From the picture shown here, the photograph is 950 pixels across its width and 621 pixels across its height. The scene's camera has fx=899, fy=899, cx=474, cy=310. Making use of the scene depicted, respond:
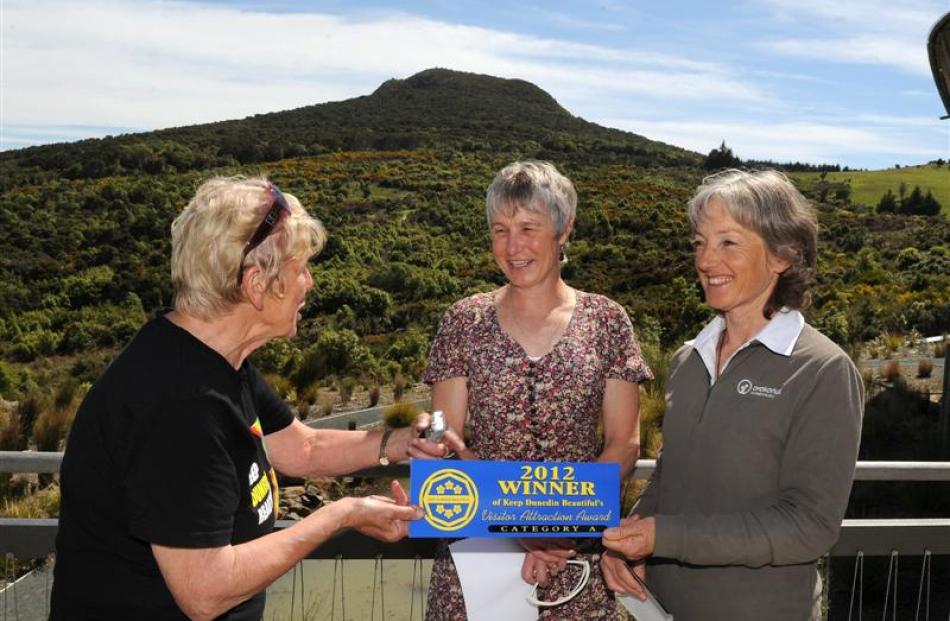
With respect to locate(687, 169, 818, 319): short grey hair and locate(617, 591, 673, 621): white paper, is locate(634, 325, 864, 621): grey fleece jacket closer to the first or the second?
locate(617, 591, 673, 621): white paper

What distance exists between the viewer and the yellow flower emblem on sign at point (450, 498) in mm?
2098

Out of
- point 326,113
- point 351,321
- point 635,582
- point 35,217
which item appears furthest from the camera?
point 326,113

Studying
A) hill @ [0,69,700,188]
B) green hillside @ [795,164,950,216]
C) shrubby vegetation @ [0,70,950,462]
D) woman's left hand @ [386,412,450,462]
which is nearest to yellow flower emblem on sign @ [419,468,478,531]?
woman's left hand @ [386,412,450,462]

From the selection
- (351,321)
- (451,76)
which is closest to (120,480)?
(351,321)

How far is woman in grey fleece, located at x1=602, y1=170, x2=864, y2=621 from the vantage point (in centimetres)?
192

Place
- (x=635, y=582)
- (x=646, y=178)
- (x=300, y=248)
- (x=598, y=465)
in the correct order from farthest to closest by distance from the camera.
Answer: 1. (x=646, y=178)
2. (x=635, y=582)
3. (x=598, y=465)
4. (x=300, y=248)

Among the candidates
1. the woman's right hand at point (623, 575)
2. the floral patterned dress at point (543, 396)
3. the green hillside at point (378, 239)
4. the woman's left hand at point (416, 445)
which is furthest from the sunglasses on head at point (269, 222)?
the green hillside at point (378, 239)

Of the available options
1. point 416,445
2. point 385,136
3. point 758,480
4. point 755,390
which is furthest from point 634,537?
point 385,136

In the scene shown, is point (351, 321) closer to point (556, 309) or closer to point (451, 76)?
point (556, 309)

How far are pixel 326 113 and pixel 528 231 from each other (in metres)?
82.2

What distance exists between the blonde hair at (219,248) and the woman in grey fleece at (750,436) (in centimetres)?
98

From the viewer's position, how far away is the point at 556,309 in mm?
2693

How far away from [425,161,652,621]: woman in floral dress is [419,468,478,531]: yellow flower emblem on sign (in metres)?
0.37

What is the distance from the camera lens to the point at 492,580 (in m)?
2.47
